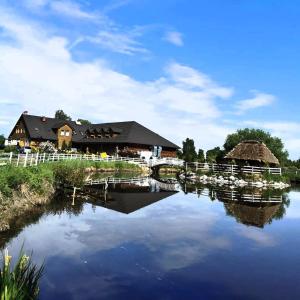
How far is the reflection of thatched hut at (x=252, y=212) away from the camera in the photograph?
19188 millimetres

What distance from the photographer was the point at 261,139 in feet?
202

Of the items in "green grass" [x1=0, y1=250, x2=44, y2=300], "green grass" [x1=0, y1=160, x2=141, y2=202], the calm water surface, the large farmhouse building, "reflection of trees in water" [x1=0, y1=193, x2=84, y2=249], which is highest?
the large farmhouse building

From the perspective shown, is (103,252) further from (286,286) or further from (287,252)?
(287,252)

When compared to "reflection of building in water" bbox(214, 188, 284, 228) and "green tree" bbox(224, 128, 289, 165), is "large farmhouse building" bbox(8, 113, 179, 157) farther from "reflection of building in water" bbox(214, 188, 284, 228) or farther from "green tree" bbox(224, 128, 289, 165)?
"reflection of building in water" bbox(214, 188, 284, 228)

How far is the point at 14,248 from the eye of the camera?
38.3ft

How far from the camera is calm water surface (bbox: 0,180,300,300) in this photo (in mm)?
9383

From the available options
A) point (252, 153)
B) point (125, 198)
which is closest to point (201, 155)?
point (252, 153)

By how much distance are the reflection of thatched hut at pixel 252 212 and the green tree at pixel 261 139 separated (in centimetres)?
3771

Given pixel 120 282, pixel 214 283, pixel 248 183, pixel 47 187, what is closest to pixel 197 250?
pixel 214 283

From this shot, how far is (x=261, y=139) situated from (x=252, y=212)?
137ft

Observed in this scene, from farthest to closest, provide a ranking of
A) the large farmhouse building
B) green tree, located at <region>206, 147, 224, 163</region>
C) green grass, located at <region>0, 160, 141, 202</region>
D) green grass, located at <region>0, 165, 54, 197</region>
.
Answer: the large farmhouse building, green tree, located at <region>206, 147, 224, 163</region>, green grass, located at <region>0, 160, 141, 202</region>, green grass, located at <region>0, 165, 54, 197</region>

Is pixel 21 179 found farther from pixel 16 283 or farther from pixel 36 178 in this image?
pixel 16 283

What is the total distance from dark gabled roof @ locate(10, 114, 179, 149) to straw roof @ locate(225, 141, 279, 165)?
54.0ft

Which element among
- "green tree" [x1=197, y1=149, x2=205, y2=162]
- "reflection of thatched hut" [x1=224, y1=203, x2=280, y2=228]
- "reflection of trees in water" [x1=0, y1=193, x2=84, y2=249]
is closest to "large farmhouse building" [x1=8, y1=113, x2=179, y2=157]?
"green tree" [x1=197, y1=149, x2=205, y2=162]
